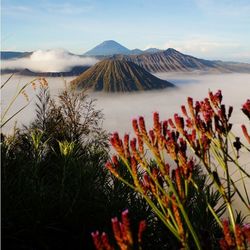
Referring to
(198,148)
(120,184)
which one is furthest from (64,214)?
(198,148)

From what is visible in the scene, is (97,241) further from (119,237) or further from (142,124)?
(142,124)

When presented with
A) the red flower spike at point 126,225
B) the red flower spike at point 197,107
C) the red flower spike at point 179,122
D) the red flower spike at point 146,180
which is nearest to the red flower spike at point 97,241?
the red flower spike at point 126,225

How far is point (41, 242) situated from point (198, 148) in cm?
503

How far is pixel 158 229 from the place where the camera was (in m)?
10.5

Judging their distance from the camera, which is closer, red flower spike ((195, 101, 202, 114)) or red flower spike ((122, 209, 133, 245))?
red flower spike ((122, 209, 133, 245))

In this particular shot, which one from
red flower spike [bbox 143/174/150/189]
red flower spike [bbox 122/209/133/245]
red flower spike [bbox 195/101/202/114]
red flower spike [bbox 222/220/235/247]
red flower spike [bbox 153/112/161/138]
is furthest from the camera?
red flower spike [bbox 195/101/202/114]

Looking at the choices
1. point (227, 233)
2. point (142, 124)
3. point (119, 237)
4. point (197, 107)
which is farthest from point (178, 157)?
point (119, 237)

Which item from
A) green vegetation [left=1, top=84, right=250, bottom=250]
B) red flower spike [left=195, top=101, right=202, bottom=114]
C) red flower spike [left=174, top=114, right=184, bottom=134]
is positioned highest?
red flower spike [left=195, top=101, right=202, bottom=114]

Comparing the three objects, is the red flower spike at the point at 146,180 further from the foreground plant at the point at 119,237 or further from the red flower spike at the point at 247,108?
the red flower spike at the point at 247,108

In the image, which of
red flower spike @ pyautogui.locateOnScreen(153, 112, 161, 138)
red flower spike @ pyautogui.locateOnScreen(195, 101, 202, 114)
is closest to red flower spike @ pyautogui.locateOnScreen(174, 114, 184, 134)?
red flower spike @ pyautogui.locateOnScreen(153, 112, 161, 138)

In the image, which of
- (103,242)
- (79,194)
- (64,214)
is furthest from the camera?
(79,194)

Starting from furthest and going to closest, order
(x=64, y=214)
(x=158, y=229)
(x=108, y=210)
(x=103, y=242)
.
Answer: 1. (x=158, y=229)
2. (x=108, y=210)
3. (x=64, y=214)
4. (x=103, y=242)

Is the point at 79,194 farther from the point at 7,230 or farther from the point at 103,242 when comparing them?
the point at 103,242

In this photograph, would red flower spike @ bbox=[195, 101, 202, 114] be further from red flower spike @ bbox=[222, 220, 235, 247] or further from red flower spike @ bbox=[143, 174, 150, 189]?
red flower spike @ bbox=[222, 220, 235, 247]
